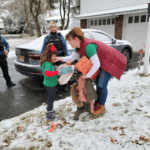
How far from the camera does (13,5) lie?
31234 millimetres

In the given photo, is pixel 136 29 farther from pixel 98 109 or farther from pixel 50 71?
pixel 50 71

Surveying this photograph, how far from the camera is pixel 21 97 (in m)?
4.07

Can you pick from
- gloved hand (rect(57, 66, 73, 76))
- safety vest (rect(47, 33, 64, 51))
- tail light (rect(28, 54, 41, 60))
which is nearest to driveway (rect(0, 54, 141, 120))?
tail light (rect(28, 54, 41, 60))

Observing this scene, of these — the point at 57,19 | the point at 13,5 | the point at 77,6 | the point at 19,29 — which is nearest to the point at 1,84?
the point at 77,6

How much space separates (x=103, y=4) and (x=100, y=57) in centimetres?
1199

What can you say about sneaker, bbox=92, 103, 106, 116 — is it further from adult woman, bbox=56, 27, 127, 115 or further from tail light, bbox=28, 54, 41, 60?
tail light, bbox=28, 54, 41, 60

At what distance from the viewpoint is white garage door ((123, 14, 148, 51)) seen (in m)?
10.7

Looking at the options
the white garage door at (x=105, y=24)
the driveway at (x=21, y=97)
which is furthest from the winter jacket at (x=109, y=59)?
the white garage door at (x=105, y=24)

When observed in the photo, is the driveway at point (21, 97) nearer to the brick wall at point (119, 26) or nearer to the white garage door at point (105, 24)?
the brick wall at point (119, 26)

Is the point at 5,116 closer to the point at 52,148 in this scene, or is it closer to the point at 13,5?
the point at 52,148

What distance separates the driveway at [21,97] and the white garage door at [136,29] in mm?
8983

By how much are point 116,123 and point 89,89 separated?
81 cm

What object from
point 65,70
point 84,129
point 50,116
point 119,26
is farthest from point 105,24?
point 84,129

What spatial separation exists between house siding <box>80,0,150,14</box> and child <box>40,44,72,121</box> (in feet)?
36.4
